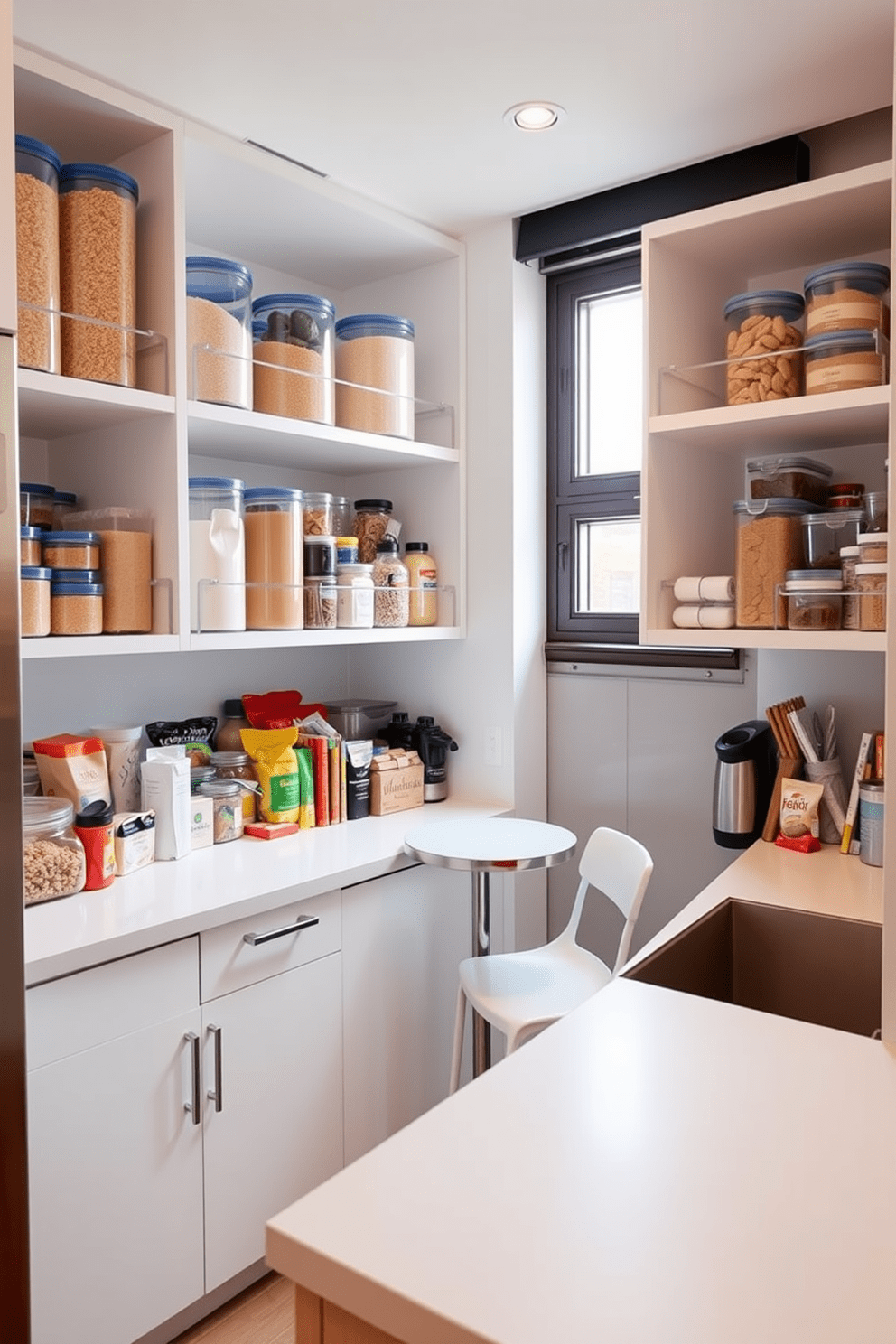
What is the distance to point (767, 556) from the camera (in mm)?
1935

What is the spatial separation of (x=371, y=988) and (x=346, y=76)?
1872 millimetres

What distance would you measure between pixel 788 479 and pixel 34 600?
4.87 ft

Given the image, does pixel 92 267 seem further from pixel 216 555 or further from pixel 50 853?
pixel 50 853

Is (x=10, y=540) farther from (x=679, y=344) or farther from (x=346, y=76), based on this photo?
(x=679, y=344)

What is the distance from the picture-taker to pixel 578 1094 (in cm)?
100

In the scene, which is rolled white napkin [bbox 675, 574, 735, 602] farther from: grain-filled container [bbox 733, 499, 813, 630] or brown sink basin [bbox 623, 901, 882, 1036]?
brown sink basin [bbox 623, 901, 882, 1036]

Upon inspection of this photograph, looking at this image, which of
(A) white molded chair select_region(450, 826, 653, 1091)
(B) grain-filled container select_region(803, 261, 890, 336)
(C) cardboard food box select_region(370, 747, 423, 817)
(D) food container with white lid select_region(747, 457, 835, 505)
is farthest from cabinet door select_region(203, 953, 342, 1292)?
(B) grain-filled container select_region(803, 261, 890, 336)

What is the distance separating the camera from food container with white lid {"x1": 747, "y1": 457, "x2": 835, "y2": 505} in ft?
6.55

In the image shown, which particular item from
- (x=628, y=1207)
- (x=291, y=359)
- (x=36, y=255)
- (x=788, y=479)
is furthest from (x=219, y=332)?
(x=628, y=1207)

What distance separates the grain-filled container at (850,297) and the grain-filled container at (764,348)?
70mm

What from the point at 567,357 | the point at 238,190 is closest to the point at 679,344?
the point at 567,357

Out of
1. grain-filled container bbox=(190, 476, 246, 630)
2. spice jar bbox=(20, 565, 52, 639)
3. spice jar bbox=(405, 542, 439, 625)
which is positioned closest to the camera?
spice jar bbox=(20, 565, 52, 639)

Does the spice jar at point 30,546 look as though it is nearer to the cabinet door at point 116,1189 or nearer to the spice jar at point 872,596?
the cabinet door at point 116,1189

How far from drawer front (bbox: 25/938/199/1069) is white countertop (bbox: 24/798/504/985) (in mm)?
29
